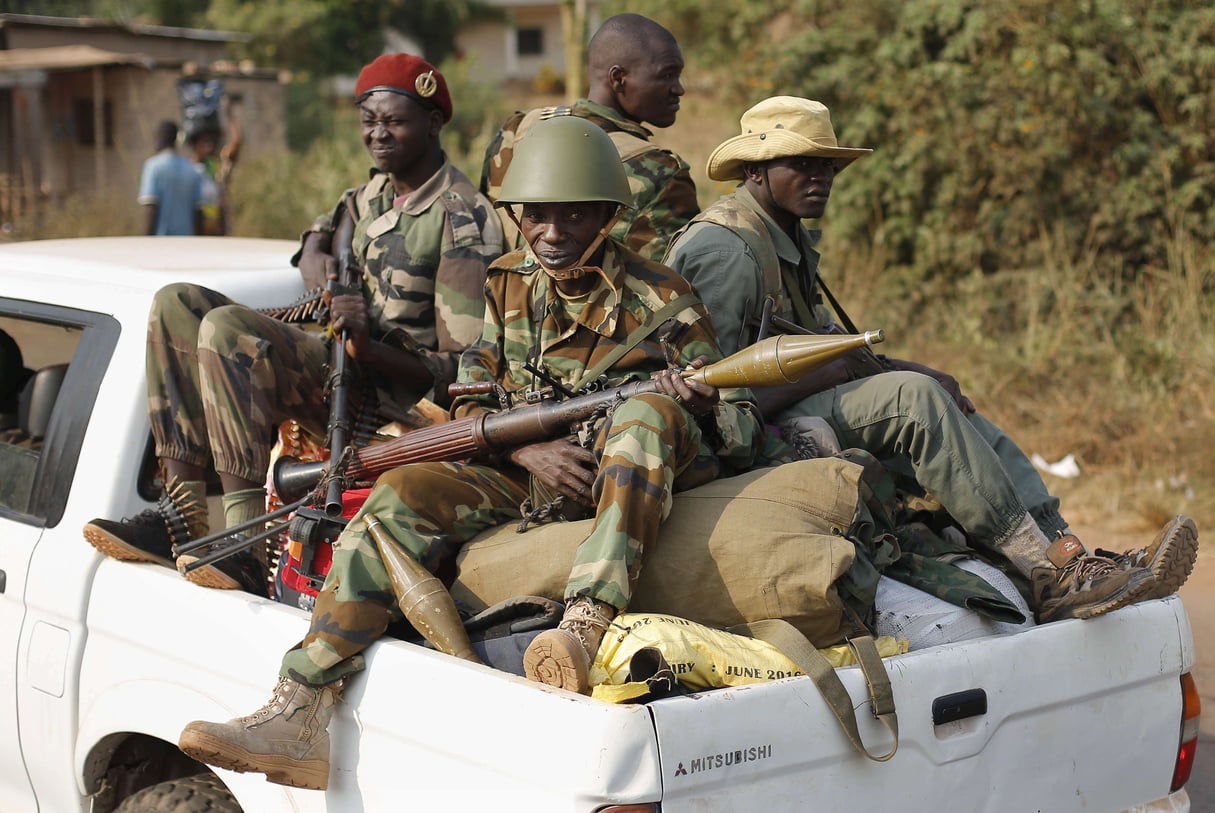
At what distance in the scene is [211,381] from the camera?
340 cm

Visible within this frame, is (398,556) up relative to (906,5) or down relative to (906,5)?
down

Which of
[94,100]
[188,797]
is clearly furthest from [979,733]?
[94,100]

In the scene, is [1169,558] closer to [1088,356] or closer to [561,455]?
[561,455]

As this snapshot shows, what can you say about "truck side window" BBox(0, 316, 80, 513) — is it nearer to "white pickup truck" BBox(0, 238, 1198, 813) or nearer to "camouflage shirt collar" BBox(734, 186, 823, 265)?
"white pickup truck" BBox(0, 238, 1198, 813)

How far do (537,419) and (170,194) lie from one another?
7725 millimetres

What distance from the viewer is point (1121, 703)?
2.73 m

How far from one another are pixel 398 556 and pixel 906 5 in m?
8.26

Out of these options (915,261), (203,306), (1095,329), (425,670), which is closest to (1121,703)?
(425,670)

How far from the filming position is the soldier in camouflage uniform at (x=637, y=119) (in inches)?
163

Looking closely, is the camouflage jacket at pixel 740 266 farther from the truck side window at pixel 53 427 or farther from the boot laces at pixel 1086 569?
the truck side window at pixel 53 427

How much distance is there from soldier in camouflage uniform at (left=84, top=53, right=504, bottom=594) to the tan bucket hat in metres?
0.80

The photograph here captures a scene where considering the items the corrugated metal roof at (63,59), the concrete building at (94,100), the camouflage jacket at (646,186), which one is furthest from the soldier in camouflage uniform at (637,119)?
the corrugated metal roof at (63,59)

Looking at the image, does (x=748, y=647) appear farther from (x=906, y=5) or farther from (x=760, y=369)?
(x=906, y=5)

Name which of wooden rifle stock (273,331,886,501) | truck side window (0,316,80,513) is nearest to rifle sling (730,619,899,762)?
wooden rifle stock (273,331,886,501)
